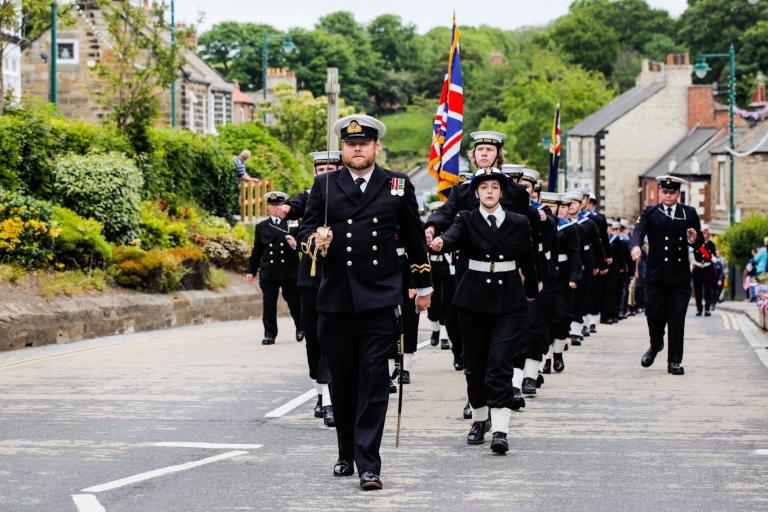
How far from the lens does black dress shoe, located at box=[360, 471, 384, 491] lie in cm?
850

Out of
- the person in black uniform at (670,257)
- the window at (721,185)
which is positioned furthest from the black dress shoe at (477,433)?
the window at (721,185)

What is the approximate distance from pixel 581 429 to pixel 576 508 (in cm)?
322

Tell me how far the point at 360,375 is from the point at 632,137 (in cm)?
7523

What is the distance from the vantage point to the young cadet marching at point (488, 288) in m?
10.5

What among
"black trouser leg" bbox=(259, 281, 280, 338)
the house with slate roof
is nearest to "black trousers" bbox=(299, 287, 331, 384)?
"black trouser leg" bbox=(259, 281, 280, 338)

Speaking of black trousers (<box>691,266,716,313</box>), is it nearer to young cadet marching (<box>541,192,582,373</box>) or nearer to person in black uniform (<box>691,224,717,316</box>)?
person in black uniform (<box>691,224,717,316</box>)

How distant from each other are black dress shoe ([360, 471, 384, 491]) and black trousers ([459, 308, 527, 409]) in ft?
6.24

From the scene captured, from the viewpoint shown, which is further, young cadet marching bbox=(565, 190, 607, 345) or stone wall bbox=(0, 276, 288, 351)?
young cadet marching bbox=(565, 190, 607, 345)

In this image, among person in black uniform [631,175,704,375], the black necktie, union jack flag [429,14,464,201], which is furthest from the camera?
union jack flag [429,14,464,201]

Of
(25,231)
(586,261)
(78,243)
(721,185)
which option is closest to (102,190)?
(78,243)

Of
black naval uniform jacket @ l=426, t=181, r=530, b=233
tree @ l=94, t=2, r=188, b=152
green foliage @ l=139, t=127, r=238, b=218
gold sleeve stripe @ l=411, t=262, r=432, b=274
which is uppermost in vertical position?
tree @ l=94, t=2, r=188, b=152

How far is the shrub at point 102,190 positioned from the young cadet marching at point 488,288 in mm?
14847

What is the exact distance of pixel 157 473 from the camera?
9.09m

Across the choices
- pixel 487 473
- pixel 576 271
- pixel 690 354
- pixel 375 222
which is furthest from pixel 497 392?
pixel 690 354
